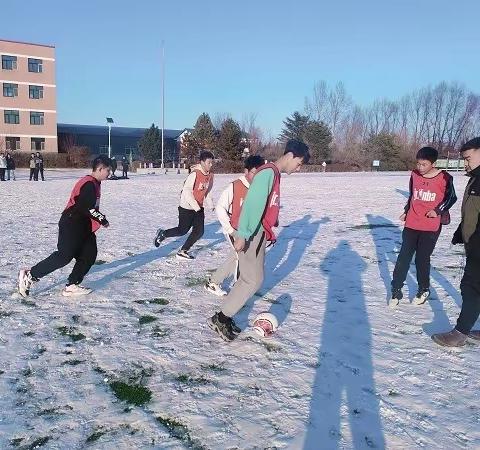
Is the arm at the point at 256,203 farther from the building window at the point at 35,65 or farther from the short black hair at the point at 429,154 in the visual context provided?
the building window at the point at 35,65

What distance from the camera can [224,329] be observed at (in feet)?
14.3

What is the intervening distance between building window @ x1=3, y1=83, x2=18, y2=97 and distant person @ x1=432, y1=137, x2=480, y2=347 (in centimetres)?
6664

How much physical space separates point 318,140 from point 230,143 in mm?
20846

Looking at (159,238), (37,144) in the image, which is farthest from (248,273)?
(37,144)

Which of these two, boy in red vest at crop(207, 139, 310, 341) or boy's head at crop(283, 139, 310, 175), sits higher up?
boy's head at crop(283, 139, 310, 175)

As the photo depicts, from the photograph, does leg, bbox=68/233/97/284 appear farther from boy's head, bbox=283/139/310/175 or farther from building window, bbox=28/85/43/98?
building window, bbox=28/85/43/98

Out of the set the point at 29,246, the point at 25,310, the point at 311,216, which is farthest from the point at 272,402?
the point at 311,216

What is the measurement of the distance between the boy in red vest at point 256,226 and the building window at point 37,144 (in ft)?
212

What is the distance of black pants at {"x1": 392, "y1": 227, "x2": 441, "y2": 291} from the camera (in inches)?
212

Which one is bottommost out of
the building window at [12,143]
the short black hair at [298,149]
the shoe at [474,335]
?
the shoe at [474,335]

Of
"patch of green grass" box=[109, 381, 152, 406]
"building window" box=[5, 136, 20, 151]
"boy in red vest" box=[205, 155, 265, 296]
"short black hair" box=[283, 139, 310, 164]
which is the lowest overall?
"patch of green grass" box=[109, 381, 152, 406]

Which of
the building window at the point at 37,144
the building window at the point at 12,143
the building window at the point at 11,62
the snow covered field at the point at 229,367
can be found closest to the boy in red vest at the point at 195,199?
the snow covered field at the point at 229,367

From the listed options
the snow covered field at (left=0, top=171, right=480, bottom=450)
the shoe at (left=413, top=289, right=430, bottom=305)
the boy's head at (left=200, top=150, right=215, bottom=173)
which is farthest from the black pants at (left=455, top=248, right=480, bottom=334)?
the boy's head at (left=200, top=150, right=215, bottom=173)

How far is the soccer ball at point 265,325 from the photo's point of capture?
4.48 metres
